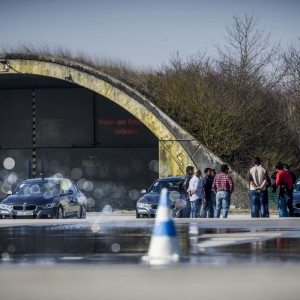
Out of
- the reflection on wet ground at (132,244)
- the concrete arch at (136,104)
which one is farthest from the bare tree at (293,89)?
the reflection on wet ground at (132,244)

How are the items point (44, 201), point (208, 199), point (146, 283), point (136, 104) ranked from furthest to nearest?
point (136, 104) < point (44, 201) < point (208, 199) < point (146, 283)

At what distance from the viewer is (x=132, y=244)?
16.7m

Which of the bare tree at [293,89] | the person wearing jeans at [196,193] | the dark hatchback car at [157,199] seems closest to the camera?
the person wearing jeans at [196,193]

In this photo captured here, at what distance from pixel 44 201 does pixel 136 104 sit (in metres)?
14.8

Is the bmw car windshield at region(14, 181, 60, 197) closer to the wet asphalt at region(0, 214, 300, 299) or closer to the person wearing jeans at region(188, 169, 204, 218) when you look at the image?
the person wearing jeans at region(188, 169, 204, 218)

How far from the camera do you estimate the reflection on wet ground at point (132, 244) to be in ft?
45.1

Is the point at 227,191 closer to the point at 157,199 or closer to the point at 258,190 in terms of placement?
the point at 258,190

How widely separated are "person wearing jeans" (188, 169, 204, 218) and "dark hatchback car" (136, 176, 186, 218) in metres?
2.00

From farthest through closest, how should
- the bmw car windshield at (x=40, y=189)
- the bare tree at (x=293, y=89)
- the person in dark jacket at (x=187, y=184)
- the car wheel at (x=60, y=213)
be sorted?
the bare tree at (x=293, y=89)
the bmw car windshield at (x=40, y=189)
the car wheel at (x=60, y=213)
the person in dark jacket at (x=187, y=184)

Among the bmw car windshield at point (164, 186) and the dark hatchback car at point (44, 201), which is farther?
the bmw car windshield at point (164, 186)

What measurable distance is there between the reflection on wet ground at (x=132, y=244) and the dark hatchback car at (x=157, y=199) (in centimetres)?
989

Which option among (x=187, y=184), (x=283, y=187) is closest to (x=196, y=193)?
(x=187, y=184)

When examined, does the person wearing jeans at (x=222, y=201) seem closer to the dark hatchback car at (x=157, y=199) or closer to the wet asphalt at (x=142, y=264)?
the dark hatchback car at (x=157, y=199)

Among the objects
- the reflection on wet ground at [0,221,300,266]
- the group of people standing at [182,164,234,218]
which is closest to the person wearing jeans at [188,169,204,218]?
the group of people standing at [182,164,234,218]
